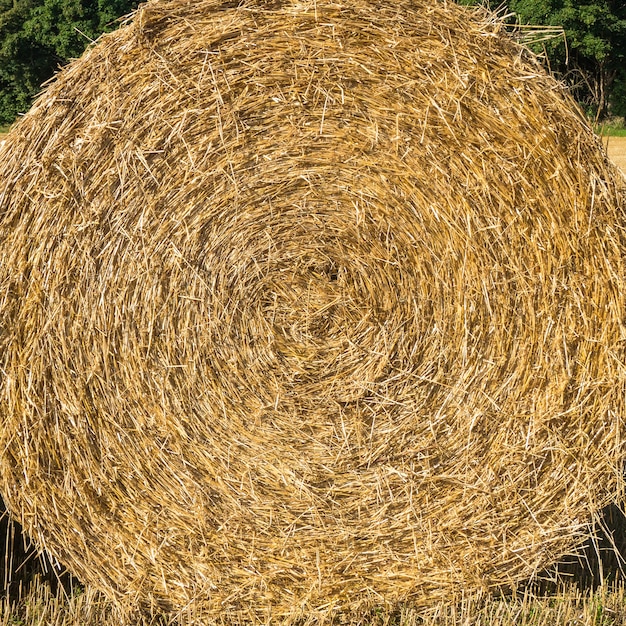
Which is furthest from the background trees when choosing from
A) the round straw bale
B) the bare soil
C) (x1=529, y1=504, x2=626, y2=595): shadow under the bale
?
the round straw bale

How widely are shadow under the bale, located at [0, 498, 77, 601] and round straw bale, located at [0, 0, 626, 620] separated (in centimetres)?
34

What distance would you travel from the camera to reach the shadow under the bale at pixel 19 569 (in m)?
3.47

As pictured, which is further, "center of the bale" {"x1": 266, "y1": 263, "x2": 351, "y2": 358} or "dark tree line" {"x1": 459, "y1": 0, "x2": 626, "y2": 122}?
"dark tree line" {"x1": 459, "y1": 0, "x2": 626, "y2": 122}

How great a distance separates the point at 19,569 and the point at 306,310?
1564 mm

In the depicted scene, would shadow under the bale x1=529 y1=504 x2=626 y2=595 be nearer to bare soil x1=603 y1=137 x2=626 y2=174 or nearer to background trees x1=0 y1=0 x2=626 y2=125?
bare soil x1=603 y1=137 x2=626 y2=174

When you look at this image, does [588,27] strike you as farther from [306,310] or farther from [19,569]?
[19,569]

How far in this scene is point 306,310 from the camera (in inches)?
128

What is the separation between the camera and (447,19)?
2967 millimetres

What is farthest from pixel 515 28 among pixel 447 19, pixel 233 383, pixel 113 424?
pixel 113 424

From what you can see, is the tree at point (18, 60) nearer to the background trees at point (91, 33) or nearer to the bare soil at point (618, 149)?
the background trees at point (91, 33)

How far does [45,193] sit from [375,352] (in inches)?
50.5

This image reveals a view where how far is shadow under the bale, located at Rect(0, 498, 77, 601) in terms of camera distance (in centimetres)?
347

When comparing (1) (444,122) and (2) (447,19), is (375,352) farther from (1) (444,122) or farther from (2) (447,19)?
(2) (447,19)

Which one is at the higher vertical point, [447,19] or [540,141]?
[447,19]
